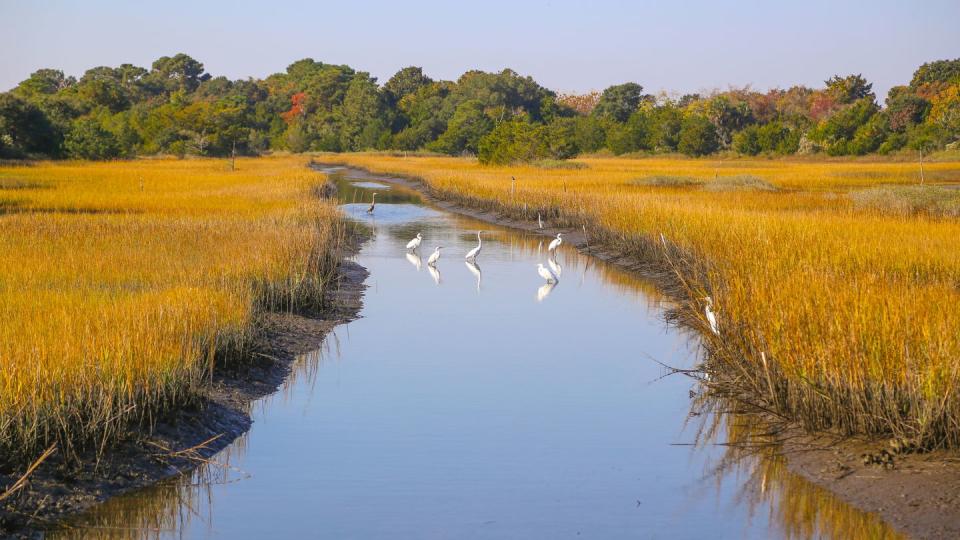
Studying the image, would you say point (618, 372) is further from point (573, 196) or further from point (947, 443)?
point (573, 196)

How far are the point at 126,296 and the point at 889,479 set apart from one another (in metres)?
7.05

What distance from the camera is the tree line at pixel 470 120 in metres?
55.1

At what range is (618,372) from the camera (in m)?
10.5

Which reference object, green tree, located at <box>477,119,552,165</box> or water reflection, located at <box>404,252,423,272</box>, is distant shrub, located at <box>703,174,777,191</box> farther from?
green tree, located at <box>477,119,552,165</box>

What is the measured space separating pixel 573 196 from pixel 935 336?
65.5 feet

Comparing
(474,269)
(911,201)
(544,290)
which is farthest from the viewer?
(911,201)

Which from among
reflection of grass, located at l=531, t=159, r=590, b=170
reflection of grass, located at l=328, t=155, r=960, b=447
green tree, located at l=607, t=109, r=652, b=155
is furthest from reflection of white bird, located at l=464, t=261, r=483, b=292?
green tree, located at l=607, t=109, r=652, b=155

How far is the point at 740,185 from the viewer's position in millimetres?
32656

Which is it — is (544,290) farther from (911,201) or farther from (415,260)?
(911,201)

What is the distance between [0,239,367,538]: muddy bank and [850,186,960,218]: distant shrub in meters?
14.2

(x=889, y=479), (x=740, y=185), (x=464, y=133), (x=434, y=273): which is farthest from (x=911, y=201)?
(x=464, y=133)

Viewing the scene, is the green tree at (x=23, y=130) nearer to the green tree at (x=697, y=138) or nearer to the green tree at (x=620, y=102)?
the green tree at (x=697, y=138)

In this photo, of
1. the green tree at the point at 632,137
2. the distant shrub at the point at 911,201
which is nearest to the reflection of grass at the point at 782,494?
the distant shrub at the point at 911,201

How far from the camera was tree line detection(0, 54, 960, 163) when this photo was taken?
55.1 m
